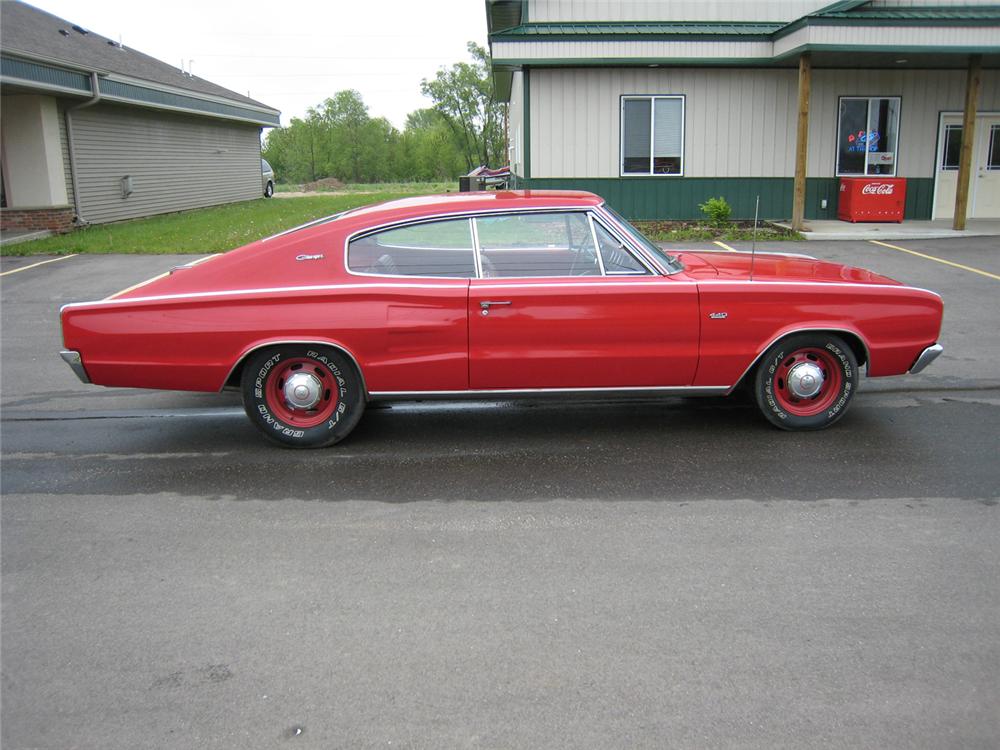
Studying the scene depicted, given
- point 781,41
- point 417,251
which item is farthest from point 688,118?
point 417,251

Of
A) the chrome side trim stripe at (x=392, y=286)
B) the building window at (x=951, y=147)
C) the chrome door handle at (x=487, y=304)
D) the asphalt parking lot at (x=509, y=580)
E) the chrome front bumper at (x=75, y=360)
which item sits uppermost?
the building window at (x=951, y=147)

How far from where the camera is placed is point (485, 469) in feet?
17.4

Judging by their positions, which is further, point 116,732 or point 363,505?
point 363,505

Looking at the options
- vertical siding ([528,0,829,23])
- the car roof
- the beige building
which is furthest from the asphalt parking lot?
vertical siding ([528,0,829,23])

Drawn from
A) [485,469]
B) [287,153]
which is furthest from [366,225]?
[287,153]

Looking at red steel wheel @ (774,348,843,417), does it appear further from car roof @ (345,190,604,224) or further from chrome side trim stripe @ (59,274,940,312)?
car roof @ (345,190,604,224)

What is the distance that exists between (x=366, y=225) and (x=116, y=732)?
3.50 metres

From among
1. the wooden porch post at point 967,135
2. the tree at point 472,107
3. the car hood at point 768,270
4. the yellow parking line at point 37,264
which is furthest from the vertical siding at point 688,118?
the tree at point 472,107

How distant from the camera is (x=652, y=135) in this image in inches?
711

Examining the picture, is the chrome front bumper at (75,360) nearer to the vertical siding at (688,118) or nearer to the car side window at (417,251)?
the car side window at (417,251)

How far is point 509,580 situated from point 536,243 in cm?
253

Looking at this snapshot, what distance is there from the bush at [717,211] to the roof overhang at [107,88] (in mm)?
13076

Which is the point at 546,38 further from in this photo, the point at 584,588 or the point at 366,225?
the point at 584,588

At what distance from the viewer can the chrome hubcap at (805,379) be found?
573cm
